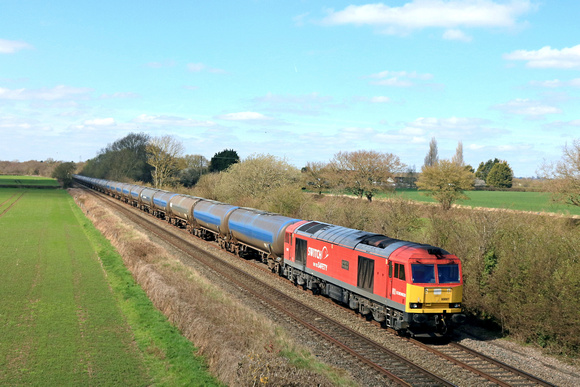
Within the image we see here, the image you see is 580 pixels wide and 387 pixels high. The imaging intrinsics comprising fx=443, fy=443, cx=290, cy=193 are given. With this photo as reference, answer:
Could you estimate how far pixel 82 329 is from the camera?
1652 centimetres

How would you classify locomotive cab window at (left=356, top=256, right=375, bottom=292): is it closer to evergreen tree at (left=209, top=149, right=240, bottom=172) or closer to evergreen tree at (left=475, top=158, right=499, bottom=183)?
evergreen tree at (left=209, top=149, right=240, bottom=172)

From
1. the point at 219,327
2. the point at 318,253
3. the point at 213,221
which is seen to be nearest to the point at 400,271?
the point at 318,253

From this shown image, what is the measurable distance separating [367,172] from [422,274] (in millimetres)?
54628

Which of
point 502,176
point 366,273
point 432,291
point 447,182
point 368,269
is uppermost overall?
point 502,176

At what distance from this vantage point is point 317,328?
16.9 metres

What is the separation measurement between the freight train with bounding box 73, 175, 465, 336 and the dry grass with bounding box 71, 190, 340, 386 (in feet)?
13.5

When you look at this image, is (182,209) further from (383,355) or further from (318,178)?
(318,178)

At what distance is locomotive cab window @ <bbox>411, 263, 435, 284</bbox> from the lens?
15.3 metres

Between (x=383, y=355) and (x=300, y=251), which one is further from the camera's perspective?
(x=300, y=251)

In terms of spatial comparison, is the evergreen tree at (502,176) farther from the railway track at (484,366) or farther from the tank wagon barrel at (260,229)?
the railway track at (484,366)

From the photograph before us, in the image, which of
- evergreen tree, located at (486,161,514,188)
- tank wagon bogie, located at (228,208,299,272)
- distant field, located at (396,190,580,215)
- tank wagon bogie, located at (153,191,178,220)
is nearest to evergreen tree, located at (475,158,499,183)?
evergreen tree, located at (486,161,514,188)

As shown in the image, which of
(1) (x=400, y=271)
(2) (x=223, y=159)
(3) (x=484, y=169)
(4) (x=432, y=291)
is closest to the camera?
(4) (x=432, y=291)

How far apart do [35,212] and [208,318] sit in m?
52.3

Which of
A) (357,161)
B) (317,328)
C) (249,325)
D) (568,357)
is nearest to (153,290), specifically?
(249,325)
